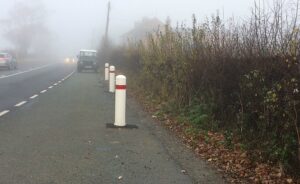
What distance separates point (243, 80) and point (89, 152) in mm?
2920

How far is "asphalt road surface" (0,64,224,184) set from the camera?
20.4ft

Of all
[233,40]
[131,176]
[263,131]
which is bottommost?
[131,176]

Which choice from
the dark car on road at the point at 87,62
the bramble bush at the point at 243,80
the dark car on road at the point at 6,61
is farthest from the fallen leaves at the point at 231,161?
the dark car on road at the point at 6,61

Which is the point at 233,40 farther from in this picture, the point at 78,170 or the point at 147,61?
the point at 147,61

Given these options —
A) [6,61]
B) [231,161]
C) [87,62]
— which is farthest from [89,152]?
[6,61]

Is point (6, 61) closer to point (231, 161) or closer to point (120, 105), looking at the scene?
point (120, 105)

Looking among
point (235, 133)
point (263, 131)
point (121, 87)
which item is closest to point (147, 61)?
point (121, 87)

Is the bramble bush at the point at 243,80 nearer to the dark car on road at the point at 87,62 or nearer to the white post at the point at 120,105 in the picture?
the white post at the point at 120,105

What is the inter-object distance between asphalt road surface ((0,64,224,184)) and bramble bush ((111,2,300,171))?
41.1 inches

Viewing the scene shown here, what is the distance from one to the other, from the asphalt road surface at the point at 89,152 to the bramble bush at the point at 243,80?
3.43 feet

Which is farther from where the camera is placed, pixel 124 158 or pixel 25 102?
pixel 25 102

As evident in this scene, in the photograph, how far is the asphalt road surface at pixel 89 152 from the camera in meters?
6.23

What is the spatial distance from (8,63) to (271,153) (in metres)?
43.3

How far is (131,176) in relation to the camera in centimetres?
629
